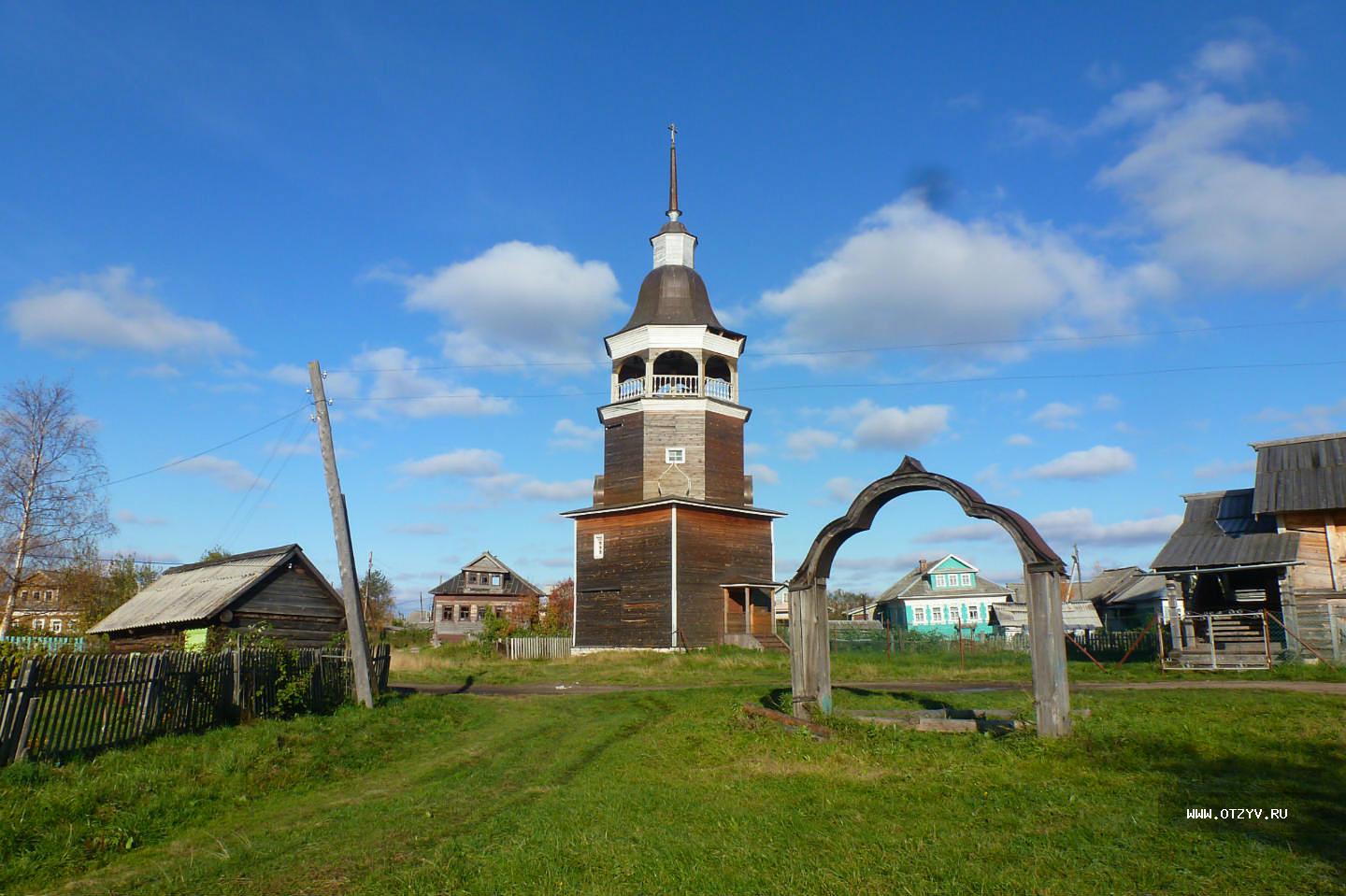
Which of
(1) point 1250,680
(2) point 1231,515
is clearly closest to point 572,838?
(1) point 1250,680

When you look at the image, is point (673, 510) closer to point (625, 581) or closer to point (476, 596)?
point (625, 581)

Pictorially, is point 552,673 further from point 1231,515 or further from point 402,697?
point 1231,515

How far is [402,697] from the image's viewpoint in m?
21.0

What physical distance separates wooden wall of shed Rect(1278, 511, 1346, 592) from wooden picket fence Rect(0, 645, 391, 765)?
28.2 m

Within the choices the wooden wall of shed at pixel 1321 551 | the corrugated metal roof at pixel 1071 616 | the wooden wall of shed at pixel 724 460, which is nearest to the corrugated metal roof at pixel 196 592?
the wooden wall of shed at pixel 724 460

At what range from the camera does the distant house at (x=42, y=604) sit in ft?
112

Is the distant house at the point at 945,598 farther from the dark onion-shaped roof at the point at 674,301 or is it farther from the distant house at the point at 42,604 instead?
the distant house at the point at 42,604

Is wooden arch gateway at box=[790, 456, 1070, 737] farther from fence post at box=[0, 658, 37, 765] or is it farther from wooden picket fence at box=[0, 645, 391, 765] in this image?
fence post at box=[0, 658, 37, 765]

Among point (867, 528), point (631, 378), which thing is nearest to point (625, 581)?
point (631, 378)

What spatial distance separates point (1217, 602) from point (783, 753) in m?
28.1

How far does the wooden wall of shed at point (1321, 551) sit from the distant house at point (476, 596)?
54.2 meters

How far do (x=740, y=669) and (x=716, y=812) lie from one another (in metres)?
23.0

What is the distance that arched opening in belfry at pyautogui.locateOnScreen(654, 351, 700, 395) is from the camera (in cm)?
4100

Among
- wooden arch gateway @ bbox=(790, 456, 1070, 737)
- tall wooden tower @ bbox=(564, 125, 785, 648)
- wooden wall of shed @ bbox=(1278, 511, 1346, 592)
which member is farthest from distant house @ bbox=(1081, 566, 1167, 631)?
wooden arch gateway @ bbox=(790, 456, 1070, 737)
